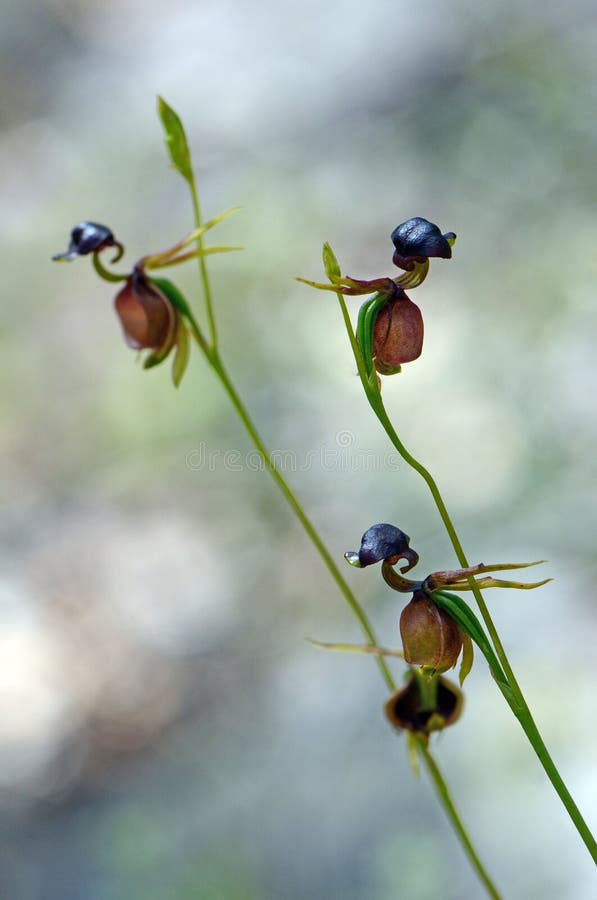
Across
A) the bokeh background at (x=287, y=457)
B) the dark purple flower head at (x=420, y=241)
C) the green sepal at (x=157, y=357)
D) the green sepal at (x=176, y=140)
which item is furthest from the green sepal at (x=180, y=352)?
the bokeh background at (x=287, y=457)

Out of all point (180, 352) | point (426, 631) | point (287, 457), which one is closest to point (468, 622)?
point (426, 631)

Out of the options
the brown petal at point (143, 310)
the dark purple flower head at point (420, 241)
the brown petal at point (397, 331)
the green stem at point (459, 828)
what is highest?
the brown petal at point (143, 310)

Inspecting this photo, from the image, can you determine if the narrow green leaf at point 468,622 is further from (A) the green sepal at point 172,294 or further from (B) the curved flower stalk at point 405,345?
(A) the green sepal at point 172,294

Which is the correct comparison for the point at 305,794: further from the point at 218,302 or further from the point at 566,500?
the point at 218,302

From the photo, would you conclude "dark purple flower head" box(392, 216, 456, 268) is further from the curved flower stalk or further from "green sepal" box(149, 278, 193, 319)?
"green sepal" box(149, 278, 193, 319)

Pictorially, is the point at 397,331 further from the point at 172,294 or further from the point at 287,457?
the point at 287,457

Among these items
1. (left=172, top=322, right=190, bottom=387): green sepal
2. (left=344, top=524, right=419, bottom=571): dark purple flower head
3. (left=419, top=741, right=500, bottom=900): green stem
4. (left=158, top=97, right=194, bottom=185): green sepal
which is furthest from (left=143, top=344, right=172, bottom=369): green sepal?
(left=419, top=741, right=500, bottom=900): green stem

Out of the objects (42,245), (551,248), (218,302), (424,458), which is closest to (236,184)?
(218,302)
